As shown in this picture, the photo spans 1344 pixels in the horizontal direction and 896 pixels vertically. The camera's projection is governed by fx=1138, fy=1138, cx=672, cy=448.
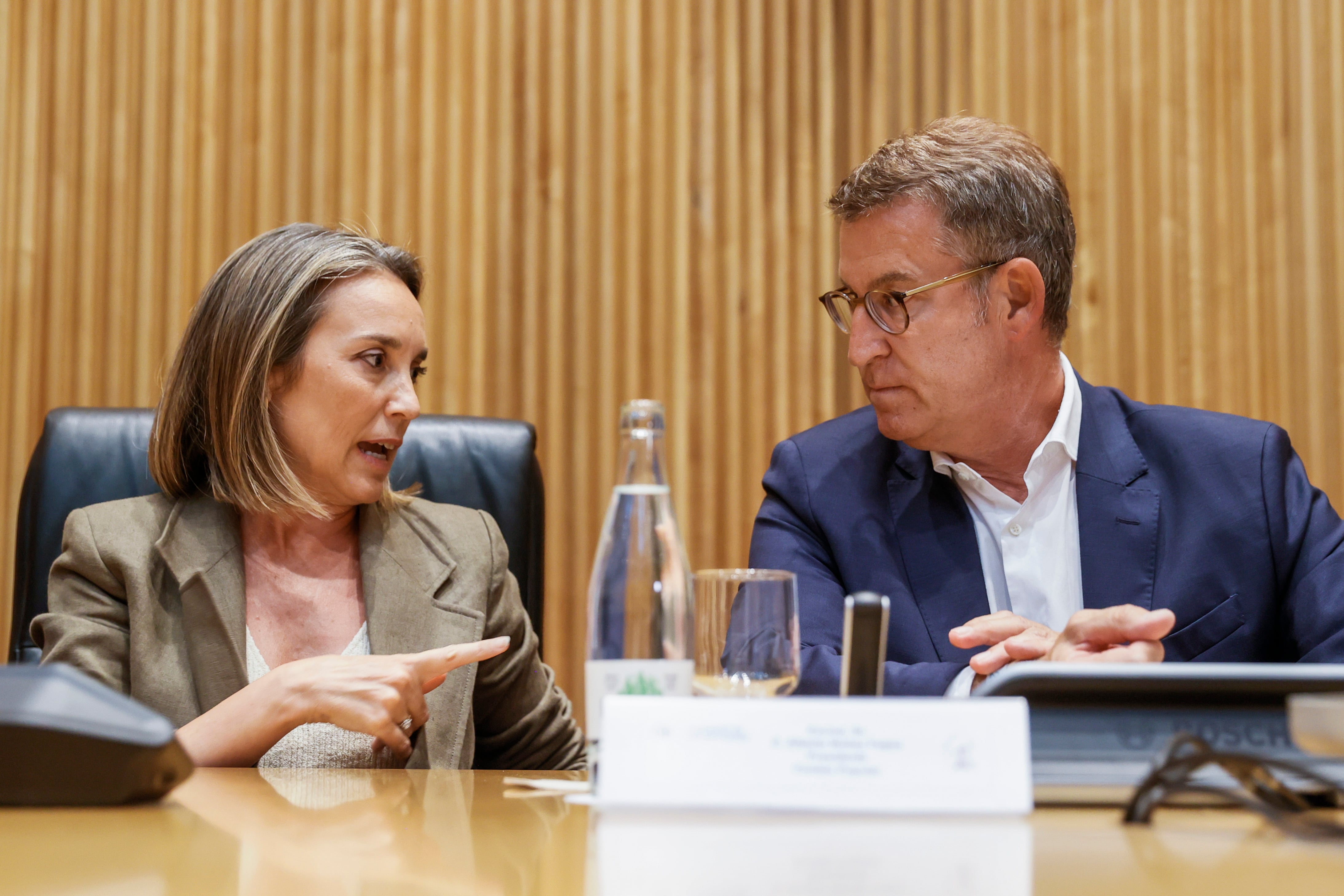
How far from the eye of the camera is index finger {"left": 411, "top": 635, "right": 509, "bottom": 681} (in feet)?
3.63

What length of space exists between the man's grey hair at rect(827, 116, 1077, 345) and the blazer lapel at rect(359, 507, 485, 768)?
0.87 metres

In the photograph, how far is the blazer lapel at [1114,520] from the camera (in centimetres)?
167

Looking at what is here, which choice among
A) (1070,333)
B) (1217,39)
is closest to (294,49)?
(1070,333)

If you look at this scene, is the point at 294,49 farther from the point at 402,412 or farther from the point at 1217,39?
the point at 1217,39

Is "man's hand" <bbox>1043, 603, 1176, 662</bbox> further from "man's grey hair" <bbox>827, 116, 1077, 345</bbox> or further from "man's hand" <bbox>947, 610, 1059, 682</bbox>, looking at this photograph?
"man's grey hair" <bbox>827, 116, 1077, 345</bbox>

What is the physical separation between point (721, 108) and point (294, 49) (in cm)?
97

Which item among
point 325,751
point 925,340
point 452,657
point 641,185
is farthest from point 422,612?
point 641,185

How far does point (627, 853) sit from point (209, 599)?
44.5 inches

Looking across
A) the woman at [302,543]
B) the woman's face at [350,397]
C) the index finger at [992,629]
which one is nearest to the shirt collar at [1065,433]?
the index finger at [992,629]

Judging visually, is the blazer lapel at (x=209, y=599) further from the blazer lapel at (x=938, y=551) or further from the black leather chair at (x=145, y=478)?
the blazer lapel at (x=938, y=551)

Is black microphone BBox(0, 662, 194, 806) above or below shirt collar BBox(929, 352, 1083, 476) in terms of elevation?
below

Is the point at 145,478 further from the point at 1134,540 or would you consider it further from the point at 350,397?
the point at 1134,540

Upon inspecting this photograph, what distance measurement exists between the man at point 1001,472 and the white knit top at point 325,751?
24.1 inches

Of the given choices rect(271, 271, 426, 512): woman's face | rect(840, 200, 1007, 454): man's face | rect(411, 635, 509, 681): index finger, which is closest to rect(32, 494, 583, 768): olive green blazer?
rect(271, 271, 426, 512): woman's face
